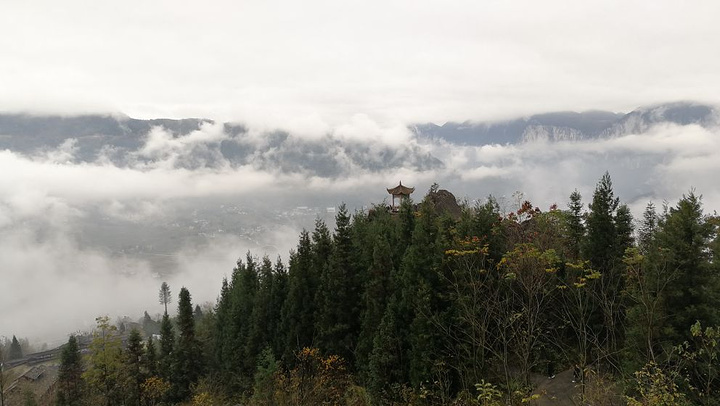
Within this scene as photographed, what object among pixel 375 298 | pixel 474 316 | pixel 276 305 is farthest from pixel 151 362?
pixel 474 316

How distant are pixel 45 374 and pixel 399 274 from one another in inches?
5152

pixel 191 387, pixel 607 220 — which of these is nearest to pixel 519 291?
pixel 607 220

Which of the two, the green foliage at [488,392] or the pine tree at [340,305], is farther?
the pine tree at [340,305]

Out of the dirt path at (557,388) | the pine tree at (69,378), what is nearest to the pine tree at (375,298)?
the dirt path at (557,388)

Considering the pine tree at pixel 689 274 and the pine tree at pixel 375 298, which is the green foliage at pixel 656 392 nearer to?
the pine tree at pixel 689 274

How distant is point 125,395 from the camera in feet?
155

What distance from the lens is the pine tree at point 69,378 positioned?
180 feet

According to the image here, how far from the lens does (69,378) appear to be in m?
56.5

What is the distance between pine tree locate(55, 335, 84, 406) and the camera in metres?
54.9

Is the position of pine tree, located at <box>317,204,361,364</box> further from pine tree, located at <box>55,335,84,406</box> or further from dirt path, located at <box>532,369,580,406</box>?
pine tree, located at <box>55,335,84,406</box>

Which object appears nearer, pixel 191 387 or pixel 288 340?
pixel 288 340

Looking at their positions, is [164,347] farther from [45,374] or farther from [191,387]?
[45,374]

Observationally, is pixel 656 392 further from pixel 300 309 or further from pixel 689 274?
pixel 300 309

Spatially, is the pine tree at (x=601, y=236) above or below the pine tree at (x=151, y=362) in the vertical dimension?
above
